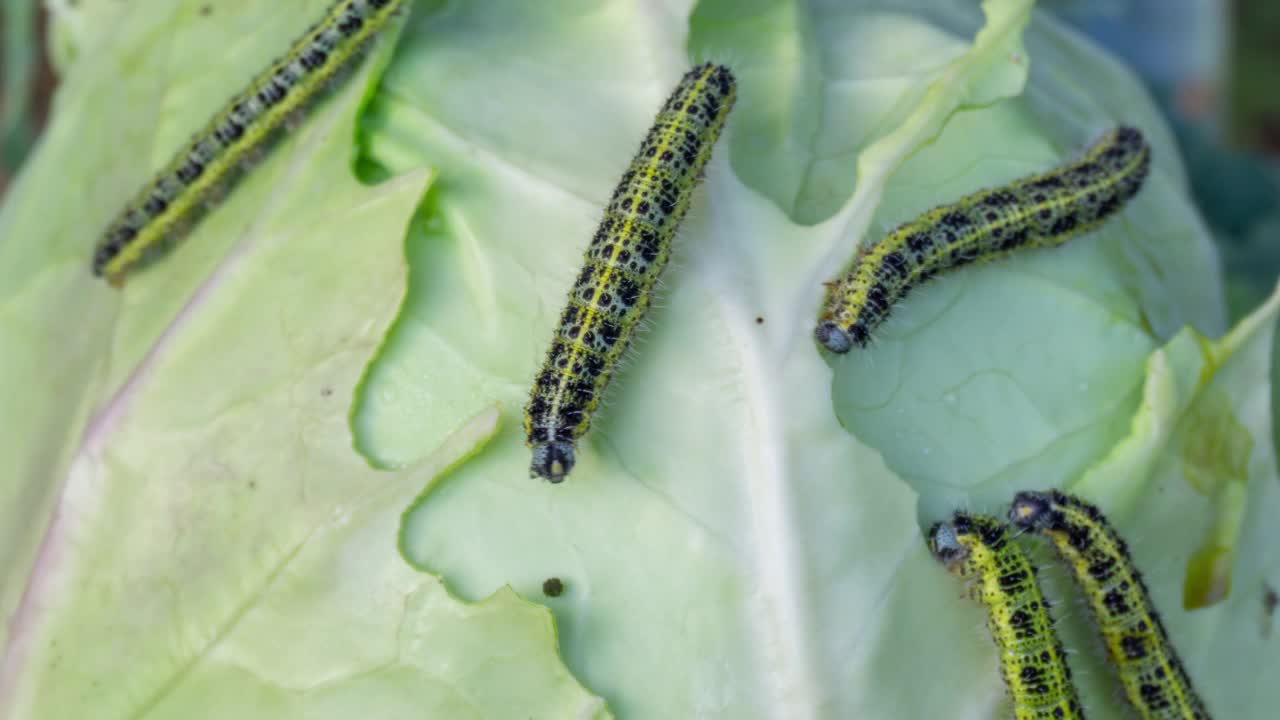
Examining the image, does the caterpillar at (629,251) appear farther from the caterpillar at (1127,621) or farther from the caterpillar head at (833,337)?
the caterpillar at (1127,621)

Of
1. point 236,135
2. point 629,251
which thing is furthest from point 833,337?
point 236,135

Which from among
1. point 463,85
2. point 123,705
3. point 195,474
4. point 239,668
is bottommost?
point 123,705

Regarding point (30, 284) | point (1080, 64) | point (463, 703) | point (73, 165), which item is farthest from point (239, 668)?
point (1080, 64)

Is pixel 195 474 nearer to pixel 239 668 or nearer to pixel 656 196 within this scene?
pixel 239 668

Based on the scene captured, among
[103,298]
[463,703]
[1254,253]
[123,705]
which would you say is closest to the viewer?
[463,703]

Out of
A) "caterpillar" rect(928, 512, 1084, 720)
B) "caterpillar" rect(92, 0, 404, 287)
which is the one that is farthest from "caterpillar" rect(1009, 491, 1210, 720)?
"caterpillar" rect(92, 0, 404, 287)

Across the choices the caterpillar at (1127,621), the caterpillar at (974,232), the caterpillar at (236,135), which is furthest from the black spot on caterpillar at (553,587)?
the caterpillar at (236,135)
